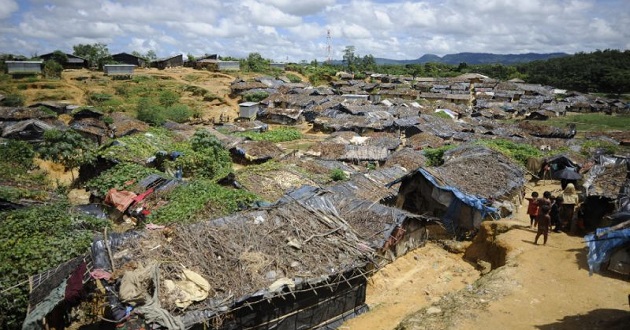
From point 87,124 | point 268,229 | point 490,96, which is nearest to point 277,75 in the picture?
point 490,96

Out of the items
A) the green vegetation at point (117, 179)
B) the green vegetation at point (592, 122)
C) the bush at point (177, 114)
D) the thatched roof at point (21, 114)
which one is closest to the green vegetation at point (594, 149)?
the green vegetation at point (592, 122)

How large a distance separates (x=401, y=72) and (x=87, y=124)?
3758 inches

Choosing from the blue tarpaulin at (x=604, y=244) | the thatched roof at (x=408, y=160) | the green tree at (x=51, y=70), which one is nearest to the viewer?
the blue tarpaulin at (x=604, y=244)

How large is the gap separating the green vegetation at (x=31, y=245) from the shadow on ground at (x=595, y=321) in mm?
12055

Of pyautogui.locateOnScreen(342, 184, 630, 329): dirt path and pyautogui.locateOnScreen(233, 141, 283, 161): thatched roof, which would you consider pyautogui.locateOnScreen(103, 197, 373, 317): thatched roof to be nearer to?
pyautogui.locateOnScreen(342, 184, 630, 329): dirt path

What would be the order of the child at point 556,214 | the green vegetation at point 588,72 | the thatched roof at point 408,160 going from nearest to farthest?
the child at point 556,214, the thatched roof at point 408,160, the green vegetation at point 588,72

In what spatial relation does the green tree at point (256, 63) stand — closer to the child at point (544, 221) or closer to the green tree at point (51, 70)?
the green tree at point (51, 70)

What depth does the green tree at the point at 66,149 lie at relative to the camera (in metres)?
22.5

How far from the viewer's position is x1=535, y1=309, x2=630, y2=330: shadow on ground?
28.1 feet

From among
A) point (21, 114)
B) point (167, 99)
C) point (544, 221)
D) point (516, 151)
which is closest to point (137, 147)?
point (21, 114)

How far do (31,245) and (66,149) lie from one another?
14285 millimetres

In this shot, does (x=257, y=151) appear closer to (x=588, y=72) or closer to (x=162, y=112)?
(x=162, y=112)

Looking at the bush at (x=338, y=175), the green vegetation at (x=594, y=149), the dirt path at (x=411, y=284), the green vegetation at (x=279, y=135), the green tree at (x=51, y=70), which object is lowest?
the dirt path at (x=411, y=284)

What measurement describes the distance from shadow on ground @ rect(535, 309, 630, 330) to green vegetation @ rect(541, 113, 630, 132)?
52.0m
